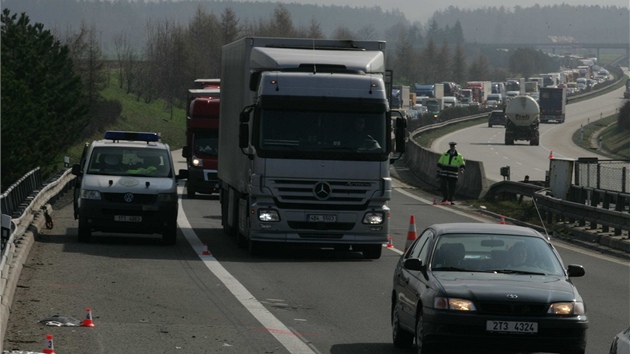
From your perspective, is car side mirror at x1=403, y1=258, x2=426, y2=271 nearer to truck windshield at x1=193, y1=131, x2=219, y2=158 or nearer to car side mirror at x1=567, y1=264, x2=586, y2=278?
car side mirror at x1=567, y1=264, x2=586, y2=278

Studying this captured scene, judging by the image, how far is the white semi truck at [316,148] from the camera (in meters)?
20.6

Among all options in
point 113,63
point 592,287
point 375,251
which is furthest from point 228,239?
point 113,63

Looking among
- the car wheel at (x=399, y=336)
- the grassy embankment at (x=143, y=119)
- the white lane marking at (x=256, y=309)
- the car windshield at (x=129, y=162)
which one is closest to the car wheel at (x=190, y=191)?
the car windshield at (x=129, y=162)

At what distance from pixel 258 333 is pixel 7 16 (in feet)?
172

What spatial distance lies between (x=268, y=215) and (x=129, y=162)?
12.9 feet

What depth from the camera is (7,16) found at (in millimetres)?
62562

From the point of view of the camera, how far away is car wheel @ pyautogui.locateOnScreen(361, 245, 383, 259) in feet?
71.0

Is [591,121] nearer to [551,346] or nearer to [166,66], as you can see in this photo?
[166,66]

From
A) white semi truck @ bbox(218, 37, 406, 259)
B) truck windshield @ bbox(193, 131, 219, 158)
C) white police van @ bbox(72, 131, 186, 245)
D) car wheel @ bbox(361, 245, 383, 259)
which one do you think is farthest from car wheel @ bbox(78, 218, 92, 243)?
truck windshield @ bbox(193, 131, 219, 158)

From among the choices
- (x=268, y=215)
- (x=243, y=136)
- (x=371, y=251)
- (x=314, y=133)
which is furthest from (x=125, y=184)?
(x=371, y=251)

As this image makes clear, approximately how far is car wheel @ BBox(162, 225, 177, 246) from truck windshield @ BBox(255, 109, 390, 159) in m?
3.07

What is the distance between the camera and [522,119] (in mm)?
85750

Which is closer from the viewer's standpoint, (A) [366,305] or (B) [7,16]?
(A) [366,305]

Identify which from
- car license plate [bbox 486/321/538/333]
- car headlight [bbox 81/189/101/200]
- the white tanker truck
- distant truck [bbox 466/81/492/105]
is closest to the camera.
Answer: car license plate [bbox 486/321/538/333]
